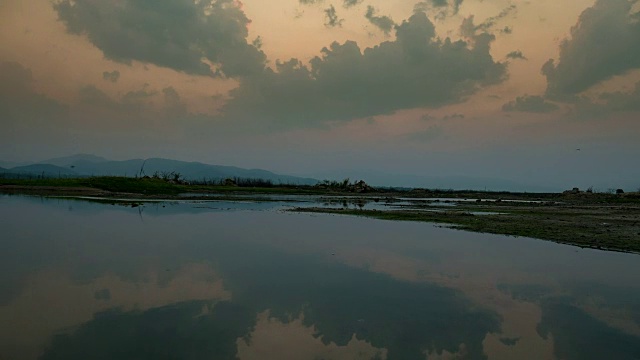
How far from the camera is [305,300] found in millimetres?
10602

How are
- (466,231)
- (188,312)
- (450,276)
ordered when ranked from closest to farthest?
1. (188,312)
2. (450,276)
3. (466,231)

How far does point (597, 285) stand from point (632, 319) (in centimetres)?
336

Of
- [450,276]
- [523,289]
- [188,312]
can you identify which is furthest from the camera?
[450,276]

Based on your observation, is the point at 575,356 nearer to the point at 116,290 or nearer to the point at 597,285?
the point at 597,285

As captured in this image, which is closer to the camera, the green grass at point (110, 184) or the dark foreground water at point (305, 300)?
the dark foreground water at point (305, 300)

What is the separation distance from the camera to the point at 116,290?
10781 millimetres

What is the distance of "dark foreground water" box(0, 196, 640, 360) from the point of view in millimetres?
7680

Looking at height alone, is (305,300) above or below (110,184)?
below

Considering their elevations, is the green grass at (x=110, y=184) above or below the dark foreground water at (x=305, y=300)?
above

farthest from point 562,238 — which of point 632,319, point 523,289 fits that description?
point 632,319

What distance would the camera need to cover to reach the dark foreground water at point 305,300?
7.68 m

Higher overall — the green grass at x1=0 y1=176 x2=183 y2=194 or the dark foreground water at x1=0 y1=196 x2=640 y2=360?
the green grass at x1=0 y1=176 x2=183 y2=194

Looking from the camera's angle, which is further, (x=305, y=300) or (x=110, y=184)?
(x=110, y=184)

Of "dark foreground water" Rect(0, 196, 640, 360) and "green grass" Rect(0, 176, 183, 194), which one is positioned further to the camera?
"green grass" Rect(0, 176, 183, 194)
